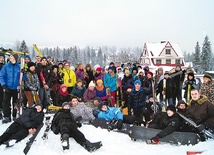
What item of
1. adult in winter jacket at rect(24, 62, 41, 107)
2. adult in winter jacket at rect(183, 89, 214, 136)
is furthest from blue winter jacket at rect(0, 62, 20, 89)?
adult in winter jacket at rect(183, 89, 214, 136)

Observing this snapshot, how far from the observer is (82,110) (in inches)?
268

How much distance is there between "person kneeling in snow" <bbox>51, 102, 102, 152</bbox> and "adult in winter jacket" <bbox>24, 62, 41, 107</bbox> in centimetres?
189

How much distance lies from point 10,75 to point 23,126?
2138mm

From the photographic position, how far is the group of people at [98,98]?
17.4 feet

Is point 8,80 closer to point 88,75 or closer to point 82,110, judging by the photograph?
point 82,110

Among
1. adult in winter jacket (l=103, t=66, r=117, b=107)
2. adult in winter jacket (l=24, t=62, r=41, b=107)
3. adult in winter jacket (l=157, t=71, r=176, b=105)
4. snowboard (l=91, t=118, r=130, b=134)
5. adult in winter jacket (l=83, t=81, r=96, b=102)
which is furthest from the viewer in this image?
adult in winter jacket (l=103, t=66, r=117, b=107)

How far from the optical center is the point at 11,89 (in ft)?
22.2

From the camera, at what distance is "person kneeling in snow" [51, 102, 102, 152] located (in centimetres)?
471

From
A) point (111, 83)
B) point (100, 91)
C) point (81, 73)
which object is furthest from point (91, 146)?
point (81, 73)

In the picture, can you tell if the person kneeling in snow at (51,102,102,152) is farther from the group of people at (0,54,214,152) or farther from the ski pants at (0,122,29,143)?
the ski pants at (0,122,29,143)

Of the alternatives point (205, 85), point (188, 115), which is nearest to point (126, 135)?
point (188, 115)

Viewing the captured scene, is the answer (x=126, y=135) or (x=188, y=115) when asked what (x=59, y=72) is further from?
(x=188, y=115)

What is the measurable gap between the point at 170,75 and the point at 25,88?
586 cm

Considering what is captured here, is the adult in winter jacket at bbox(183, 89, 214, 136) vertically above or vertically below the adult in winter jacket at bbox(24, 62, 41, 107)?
below
